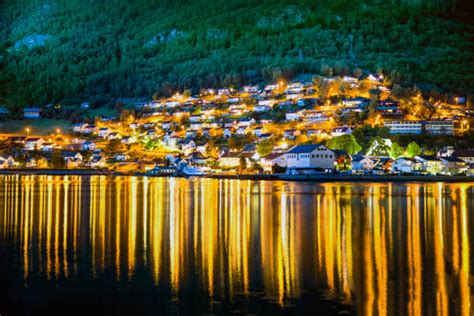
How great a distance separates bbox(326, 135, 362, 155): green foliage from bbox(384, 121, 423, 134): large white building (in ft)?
29.3

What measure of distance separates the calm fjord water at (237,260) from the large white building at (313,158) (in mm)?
30848

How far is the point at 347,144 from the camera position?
59156 millimetres

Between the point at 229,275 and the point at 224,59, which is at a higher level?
the point at 224,59

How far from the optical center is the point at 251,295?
988 cm

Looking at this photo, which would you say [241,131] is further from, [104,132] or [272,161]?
[272,161]

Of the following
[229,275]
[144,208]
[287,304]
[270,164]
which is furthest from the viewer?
[270,164]

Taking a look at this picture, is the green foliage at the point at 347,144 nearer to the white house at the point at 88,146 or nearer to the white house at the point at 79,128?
the white house at the point at 88,146

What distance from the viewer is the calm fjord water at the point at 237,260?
9.50 meters

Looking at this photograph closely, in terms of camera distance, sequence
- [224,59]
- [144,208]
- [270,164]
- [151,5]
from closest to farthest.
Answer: [144,208] < [270,164] < [224,59] < [151,5]

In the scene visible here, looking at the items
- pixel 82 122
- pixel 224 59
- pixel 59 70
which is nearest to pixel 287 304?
pixel 82 122

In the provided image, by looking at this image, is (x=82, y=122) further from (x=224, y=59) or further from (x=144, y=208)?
(x=144, y=208)

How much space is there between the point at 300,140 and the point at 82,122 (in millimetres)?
34070

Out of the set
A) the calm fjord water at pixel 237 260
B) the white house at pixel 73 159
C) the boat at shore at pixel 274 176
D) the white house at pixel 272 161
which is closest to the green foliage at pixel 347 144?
the white house at pixel 272 161

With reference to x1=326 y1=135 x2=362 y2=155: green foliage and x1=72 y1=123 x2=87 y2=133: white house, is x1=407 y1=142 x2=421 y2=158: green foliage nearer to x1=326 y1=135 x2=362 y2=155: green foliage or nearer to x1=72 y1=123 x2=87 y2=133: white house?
x1=326 y1=135 x2=362 y2=155: green foliage
